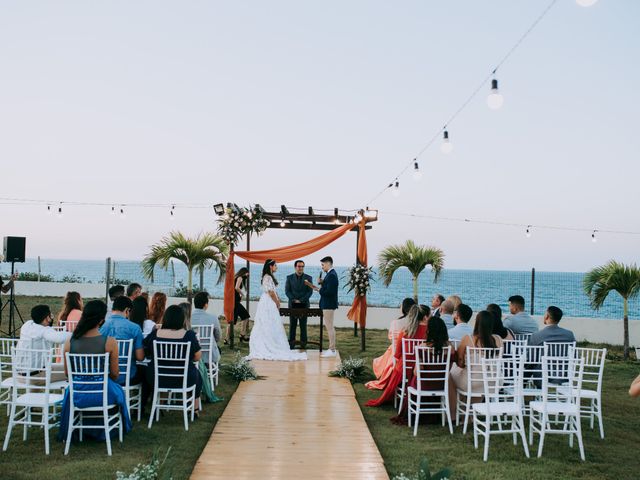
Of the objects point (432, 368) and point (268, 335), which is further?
→ point (268, 335)

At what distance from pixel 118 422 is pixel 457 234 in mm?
25793

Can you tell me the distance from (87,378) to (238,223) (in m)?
6.76

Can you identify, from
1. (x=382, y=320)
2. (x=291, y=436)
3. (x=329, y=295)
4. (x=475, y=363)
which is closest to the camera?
(x=291, y=436)

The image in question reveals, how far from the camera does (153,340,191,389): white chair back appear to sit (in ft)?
19.8

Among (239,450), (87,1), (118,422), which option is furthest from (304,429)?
(87,1)

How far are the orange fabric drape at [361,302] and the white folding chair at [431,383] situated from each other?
187 inches

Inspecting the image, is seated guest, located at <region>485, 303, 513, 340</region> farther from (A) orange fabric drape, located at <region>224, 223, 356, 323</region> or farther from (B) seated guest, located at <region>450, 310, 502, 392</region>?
(A) orange fabric drape, located at <region>224, 223, 356, 323</region>

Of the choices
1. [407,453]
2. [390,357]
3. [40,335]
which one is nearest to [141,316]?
[40,335]

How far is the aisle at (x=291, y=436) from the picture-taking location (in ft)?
15.5

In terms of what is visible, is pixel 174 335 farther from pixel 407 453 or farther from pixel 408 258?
pixel 408 258

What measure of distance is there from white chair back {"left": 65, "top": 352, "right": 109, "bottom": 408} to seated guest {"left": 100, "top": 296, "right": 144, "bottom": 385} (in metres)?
0.64

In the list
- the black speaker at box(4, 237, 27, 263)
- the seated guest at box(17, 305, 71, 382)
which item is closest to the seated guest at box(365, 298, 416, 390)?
the seated guest at box(17, 305, 71, 382)

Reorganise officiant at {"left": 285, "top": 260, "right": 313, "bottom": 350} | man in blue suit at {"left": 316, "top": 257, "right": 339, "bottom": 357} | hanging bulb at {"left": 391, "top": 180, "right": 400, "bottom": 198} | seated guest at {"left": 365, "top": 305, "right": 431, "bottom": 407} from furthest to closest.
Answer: officiant at {"left": 285, "top": 260, "right": 313, "bottom": 350}, hanging bulb at {"left": 391, "top": 180, "right": 400, "bottom": 198}, man in blue suit at {"left": 316, "top": 257, "right": 339, "bottom": 357}, seated guest at {"left": 365, "top": 305, "right": 431, "bottom": 407}

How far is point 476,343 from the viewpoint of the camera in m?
6.18
